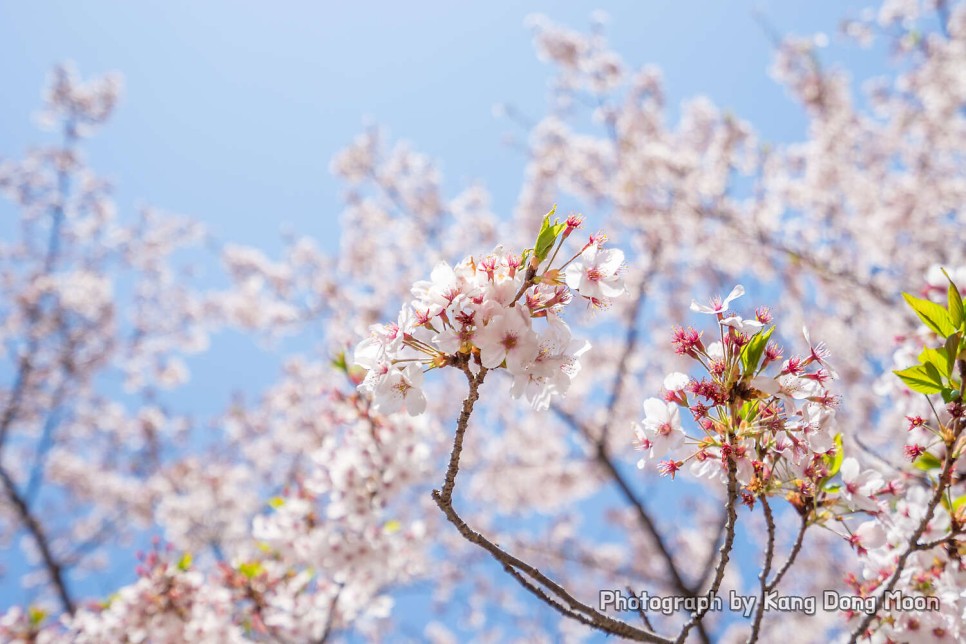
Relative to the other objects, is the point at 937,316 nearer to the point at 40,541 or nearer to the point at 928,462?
the point at 928,462

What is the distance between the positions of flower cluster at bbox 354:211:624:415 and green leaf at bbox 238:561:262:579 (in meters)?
2.58

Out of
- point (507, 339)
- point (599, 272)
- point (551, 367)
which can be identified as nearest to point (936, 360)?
point (599, 272)

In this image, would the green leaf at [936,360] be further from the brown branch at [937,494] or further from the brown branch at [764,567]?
the brown branch at [764,567]

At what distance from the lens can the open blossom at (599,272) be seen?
4.92 ft

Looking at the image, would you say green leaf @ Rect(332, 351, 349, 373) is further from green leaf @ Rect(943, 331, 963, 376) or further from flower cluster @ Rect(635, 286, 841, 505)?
green leaf @ Rect(943, 331, 963, 376)

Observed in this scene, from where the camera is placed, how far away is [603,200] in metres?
11.8

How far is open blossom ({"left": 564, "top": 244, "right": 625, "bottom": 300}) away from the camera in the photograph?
1.50 m

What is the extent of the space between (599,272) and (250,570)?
10.1 ft

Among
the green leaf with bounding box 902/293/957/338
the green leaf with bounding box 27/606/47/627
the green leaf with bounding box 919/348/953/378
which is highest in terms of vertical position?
the green leaf with bounding box 902/293/957/338

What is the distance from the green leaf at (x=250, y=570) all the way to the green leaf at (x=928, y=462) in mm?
3463

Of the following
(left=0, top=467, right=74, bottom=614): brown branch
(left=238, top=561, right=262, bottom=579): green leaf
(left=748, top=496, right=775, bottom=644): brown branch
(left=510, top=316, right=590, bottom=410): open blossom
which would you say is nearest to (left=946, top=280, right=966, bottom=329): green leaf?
(left=748, top=496, right=775, bottom=644): brown branch

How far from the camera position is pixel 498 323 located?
4.47ft

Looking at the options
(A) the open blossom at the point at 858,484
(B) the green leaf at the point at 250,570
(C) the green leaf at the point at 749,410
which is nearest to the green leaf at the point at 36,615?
(B) the green leaf at the point at 250,570

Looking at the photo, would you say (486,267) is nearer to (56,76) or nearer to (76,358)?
(76,358)
